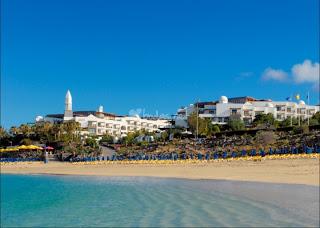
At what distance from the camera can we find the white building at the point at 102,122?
323ft

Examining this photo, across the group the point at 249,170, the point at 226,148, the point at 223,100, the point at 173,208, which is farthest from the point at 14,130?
the point at 173,208

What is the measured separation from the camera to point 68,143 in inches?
2825

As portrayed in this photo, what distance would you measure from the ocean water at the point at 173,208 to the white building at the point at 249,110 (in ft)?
222


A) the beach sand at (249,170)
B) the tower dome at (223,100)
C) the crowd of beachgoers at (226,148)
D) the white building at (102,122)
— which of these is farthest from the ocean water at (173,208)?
the white building at (102,122)

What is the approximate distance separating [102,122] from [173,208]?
86.5 metres

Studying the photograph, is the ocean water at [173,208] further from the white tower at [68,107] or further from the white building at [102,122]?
the white tower at [68,107]

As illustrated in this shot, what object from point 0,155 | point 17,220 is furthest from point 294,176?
point 0,155

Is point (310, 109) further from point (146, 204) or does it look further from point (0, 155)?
point (146, 204)

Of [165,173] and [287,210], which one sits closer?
[287,210]

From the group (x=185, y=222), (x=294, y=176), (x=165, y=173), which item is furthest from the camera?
(x=165, y=173)

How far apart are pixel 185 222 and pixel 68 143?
61.5 metres

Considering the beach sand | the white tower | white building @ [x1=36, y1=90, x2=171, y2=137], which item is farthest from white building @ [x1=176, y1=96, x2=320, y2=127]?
the beach sand

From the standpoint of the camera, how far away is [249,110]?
8844 cm

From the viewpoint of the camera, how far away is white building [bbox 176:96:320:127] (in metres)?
88.2
